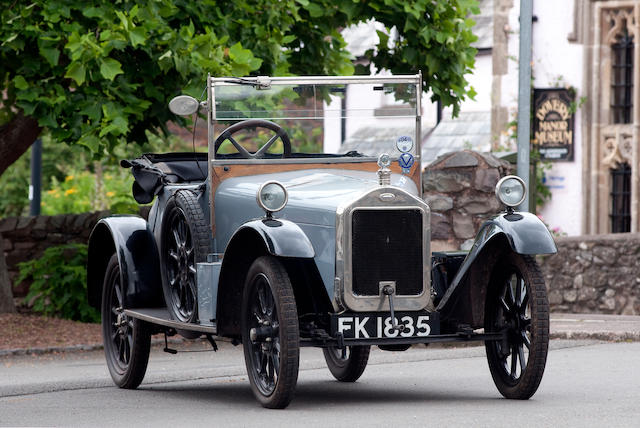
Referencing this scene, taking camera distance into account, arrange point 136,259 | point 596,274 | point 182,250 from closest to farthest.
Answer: point 182,250
point 136,259
point 596,274

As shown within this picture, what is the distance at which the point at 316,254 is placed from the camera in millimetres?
8812

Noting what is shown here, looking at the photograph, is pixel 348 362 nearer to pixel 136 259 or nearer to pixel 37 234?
pixel 136 259

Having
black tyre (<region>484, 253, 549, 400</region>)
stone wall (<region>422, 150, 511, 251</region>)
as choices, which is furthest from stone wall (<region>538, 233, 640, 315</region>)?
black tyre (<region>484, 253, 549, 400</region>)

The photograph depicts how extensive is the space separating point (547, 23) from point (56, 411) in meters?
17.7

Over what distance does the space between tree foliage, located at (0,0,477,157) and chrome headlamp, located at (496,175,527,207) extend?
16.8 ft

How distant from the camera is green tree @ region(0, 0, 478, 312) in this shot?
44.2 feet

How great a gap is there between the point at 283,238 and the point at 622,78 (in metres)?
17.3

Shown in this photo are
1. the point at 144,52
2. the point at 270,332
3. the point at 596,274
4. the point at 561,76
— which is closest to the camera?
the point at 270,332

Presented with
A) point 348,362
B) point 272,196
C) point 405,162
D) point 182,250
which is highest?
point 405,162

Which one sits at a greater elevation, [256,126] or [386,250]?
[256,126]

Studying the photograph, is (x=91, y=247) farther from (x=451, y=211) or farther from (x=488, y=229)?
(x=451, y=211)

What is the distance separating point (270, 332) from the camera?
849cm

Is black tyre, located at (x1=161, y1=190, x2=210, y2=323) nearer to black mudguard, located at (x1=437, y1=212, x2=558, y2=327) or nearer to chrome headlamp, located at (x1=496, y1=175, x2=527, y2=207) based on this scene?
black mudguard, located at (x1=437, y1=212, x2=558, y2=327)

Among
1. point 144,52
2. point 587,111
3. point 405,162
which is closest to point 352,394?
point 405,162
